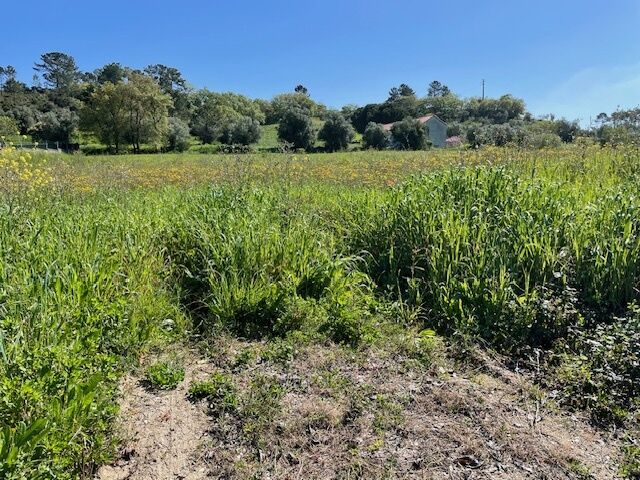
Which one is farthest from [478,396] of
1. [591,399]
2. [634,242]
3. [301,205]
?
→ [301,205]

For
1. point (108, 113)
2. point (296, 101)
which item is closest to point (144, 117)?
point (108, 113)

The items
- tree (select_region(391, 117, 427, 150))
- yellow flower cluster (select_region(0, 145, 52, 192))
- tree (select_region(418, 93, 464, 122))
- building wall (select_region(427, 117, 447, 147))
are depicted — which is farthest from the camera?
tree (select_region(418, 93, 464, 122))

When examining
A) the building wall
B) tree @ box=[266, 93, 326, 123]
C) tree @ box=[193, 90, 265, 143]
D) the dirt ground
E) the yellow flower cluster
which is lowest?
the dirt ground

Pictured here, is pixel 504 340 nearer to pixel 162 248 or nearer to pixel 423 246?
pixel 423 246

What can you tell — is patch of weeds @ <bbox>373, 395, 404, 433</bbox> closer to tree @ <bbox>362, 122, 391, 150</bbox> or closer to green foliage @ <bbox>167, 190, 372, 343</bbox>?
green foliage @ <bbox>167, 190, 372, 343</bbox>

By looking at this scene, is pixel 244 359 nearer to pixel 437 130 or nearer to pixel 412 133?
pixel 412 133

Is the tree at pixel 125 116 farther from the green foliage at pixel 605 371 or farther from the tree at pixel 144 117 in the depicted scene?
the green foliage at pixel 605 371

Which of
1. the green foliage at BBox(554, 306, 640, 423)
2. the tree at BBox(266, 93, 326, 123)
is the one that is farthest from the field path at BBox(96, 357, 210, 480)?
the tree at BBox(266, 93, 326, 123)

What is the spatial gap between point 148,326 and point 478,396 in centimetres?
226

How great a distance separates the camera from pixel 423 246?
13.3 feet

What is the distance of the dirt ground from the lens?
2.03 metres

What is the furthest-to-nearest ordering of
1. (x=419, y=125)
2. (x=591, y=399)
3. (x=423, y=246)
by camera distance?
(x=419, y=125) < (x=423, y=246) < (x=591, y=399)

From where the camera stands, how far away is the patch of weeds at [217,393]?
2413 millimetres

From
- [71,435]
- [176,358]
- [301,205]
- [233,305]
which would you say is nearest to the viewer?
[71,435]
